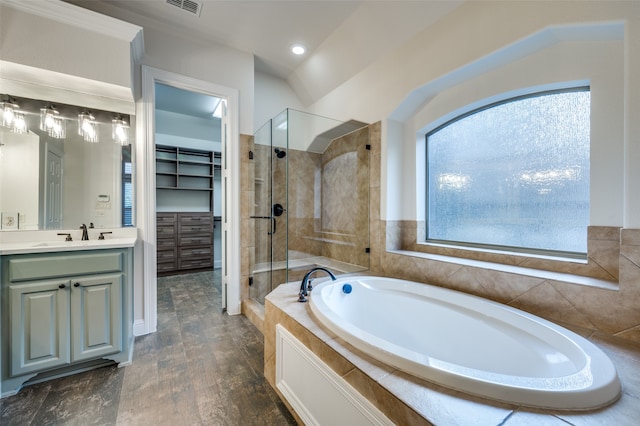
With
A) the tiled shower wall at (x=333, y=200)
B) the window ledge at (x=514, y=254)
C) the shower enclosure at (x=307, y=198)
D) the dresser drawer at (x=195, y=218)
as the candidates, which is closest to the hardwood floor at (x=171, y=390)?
the shower enclosure at (x=307, y=198)

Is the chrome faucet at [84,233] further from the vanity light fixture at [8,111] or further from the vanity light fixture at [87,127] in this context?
the vanity light fixture at [8,111]

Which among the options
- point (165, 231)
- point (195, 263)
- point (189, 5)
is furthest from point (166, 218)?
point (189, 5)

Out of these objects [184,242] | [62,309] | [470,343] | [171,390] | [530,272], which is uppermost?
Result: [530,272]

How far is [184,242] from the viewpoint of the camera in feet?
14.9

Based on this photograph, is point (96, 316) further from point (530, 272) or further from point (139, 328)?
point (530, 272)

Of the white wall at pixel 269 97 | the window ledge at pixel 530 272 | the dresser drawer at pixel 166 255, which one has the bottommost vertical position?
the dresser drawer at pixel 166 255

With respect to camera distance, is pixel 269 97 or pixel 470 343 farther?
pixel 269 97

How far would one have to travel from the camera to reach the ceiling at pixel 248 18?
2139 mm

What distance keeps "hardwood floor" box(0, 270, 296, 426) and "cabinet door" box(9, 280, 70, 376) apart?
0.61 feet

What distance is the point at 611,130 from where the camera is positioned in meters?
1.37

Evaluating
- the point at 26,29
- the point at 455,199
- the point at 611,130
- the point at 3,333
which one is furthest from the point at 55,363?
the point at 611,130

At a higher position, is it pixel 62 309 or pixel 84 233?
pixel 84 233

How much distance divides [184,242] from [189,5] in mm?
3589

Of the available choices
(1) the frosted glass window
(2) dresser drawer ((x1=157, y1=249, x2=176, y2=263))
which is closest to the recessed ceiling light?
(1) the frosted glass window
